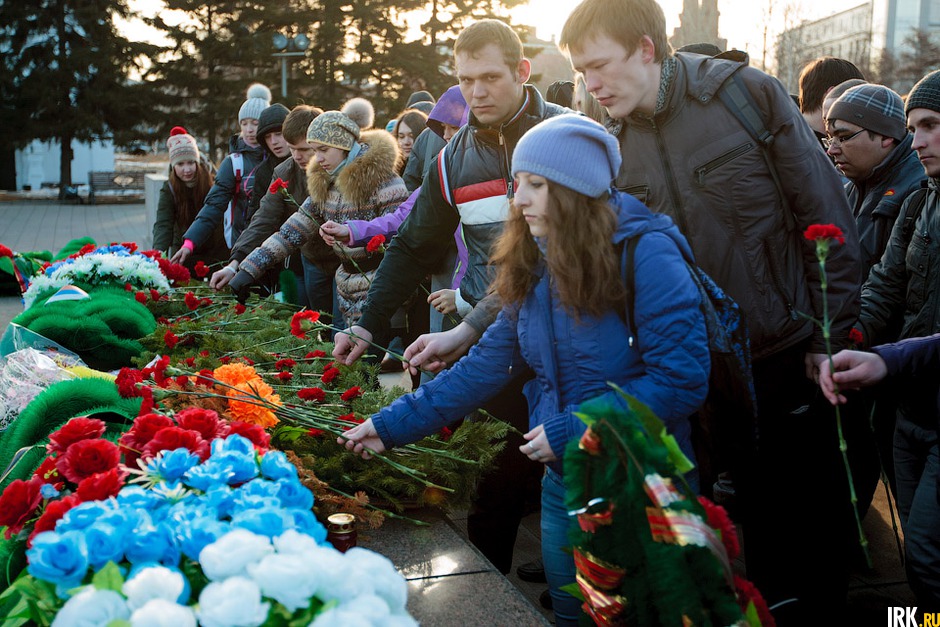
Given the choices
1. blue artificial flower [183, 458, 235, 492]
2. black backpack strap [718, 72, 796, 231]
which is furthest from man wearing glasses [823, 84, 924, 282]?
blue artificial flower [183, 458, 235, 492]

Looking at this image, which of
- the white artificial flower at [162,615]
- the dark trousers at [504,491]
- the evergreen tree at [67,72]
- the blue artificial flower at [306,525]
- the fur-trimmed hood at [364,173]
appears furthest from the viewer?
the evergreen tree at [67,72]

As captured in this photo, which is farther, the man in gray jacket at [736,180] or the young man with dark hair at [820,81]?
the young man with dark hair at [820,81]


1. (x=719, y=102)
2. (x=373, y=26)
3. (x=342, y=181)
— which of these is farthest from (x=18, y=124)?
(x=719, y=102)

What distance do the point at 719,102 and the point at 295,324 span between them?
1.97 metres

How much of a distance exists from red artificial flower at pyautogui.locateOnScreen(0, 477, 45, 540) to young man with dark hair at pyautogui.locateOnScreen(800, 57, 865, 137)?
391cm

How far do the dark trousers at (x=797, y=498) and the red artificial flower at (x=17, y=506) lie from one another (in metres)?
1.83

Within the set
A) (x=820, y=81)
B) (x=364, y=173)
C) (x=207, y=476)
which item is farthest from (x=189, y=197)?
(x=207, y=476)

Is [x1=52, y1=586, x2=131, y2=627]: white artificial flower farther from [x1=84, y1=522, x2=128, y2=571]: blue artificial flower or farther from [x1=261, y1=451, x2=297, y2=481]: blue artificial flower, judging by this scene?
[x1=261, y1=451, x2=297, y2=481]: blue artificial flower

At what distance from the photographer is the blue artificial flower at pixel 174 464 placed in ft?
5.72

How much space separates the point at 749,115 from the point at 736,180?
0.62 ft

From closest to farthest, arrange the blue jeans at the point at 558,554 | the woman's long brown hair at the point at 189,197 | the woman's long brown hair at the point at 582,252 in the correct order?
the woman's long brown hair at the point at 582,252
the blue jeans at the point at 558,554
the woman's long brown hair at the point at 189,197

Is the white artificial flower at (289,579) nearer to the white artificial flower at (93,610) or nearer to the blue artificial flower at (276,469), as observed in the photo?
the white artificial flower at (93,610)

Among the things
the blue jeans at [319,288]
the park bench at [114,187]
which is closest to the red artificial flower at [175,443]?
the blue jeans at [319,288]

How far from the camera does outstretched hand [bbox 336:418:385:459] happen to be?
2352 mm
